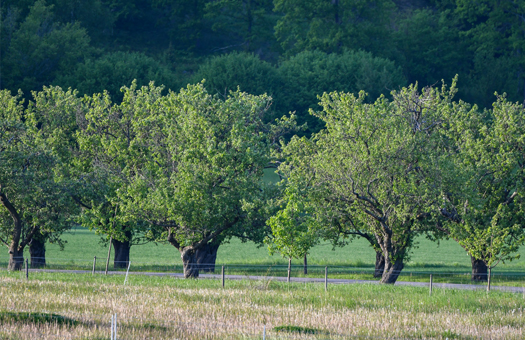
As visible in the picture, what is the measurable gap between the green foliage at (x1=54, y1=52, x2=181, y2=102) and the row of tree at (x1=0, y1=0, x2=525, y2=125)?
0.15 meters

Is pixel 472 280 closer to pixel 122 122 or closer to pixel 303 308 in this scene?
pixel 303 308

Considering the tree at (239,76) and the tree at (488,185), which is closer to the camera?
the tree at (488,185)

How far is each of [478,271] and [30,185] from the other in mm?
27130

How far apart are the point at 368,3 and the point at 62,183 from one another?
288ft

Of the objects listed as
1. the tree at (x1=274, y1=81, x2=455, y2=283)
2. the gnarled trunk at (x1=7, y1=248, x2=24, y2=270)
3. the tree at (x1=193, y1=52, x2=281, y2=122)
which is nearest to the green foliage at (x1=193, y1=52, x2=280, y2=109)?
the tree at (x1=193, y1=52, x2=281, y2=122)

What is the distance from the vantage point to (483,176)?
37.7 m

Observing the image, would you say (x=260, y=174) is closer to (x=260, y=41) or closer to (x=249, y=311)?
(x=249, y=311)

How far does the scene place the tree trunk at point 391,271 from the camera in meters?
36.7

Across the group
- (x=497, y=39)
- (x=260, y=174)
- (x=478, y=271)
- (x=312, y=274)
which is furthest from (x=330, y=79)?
(x=260, y=174)

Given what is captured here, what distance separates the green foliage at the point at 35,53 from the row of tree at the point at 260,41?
14cm

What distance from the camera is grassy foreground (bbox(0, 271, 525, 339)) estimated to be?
1815cm

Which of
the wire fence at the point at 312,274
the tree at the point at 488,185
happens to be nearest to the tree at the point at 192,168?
the wire fence at the point at 312,274

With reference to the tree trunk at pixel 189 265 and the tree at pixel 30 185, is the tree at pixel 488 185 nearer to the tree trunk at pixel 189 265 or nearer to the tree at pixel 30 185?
the tree trunk at pixel 189 265

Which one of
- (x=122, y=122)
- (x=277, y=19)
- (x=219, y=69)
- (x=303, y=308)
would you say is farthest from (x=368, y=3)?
(x=303, y=308)
